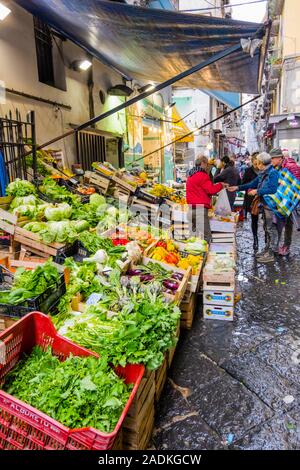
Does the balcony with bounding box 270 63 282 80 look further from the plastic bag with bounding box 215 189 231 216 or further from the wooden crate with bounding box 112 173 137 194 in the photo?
the wooden crate with bounding box 112 173 137 194

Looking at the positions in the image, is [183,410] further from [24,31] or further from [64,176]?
[24,31]

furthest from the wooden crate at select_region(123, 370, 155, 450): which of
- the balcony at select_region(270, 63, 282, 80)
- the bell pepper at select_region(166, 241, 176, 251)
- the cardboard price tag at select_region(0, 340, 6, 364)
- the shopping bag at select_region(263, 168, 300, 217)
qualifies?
the balcony at select_region(270, 63, 282, 80)

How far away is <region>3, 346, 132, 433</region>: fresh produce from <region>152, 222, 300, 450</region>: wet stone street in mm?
919

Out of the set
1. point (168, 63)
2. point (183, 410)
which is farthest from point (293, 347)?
point (168, 63)

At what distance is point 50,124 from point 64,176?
1.72 meters

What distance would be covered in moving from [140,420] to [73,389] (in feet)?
2.13

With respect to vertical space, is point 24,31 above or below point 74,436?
above

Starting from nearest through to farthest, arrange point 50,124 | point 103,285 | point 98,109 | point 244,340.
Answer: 1. point 103,285
2. point 244,340
3. point 50,124
4. point 98,109

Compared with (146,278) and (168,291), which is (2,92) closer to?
(146,278)

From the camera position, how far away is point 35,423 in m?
1.82

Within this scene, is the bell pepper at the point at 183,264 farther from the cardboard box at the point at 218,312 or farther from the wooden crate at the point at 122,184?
the wooden crate at the point at 122,184

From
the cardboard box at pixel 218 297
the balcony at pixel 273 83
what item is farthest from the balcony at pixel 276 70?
the cardboard box at pixel 218 297

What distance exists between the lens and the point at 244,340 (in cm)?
399

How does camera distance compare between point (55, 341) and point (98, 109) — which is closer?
point (55, 341)
